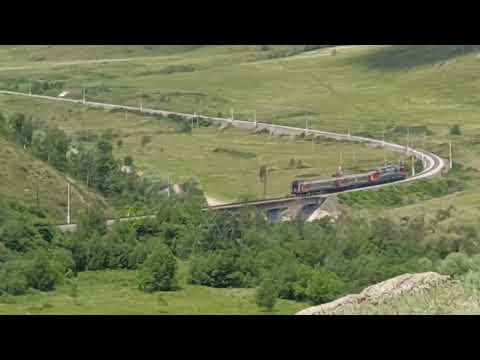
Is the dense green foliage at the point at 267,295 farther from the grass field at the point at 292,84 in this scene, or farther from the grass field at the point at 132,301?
the grass field at the point at 292,84

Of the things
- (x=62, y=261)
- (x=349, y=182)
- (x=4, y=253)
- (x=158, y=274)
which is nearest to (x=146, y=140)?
(x=349, y=182)

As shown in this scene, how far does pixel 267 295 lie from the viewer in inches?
1072

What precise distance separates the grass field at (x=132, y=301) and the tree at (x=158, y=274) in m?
0.24

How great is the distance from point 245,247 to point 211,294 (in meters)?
5.82

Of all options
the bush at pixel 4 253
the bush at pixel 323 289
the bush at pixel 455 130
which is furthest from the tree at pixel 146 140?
the bush at pixel 323 289

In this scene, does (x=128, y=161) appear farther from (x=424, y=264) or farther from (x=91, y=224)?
(x=424, y=264)

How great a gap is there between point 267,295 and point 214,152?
120 ft

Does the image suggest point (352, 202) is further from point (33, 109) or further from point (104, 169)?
point (33, 109)

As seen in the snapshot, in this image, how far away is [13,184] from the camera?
37812mm

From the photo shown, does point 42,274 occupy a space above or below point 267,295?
above

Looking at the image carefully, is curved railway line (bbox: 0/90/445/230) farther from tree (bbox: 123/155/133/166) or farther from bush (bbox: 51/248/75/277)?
tree (bbox: 123/155/133/166)

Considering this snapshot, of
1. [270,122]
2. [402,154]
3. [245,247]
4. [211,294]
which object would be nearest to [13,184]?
[245,247]

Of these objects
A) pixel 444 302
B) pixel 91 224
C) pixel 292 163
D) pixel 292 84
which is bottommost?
pixel 292 163

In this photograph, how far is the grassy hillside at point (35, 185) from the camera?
37.5 meters
